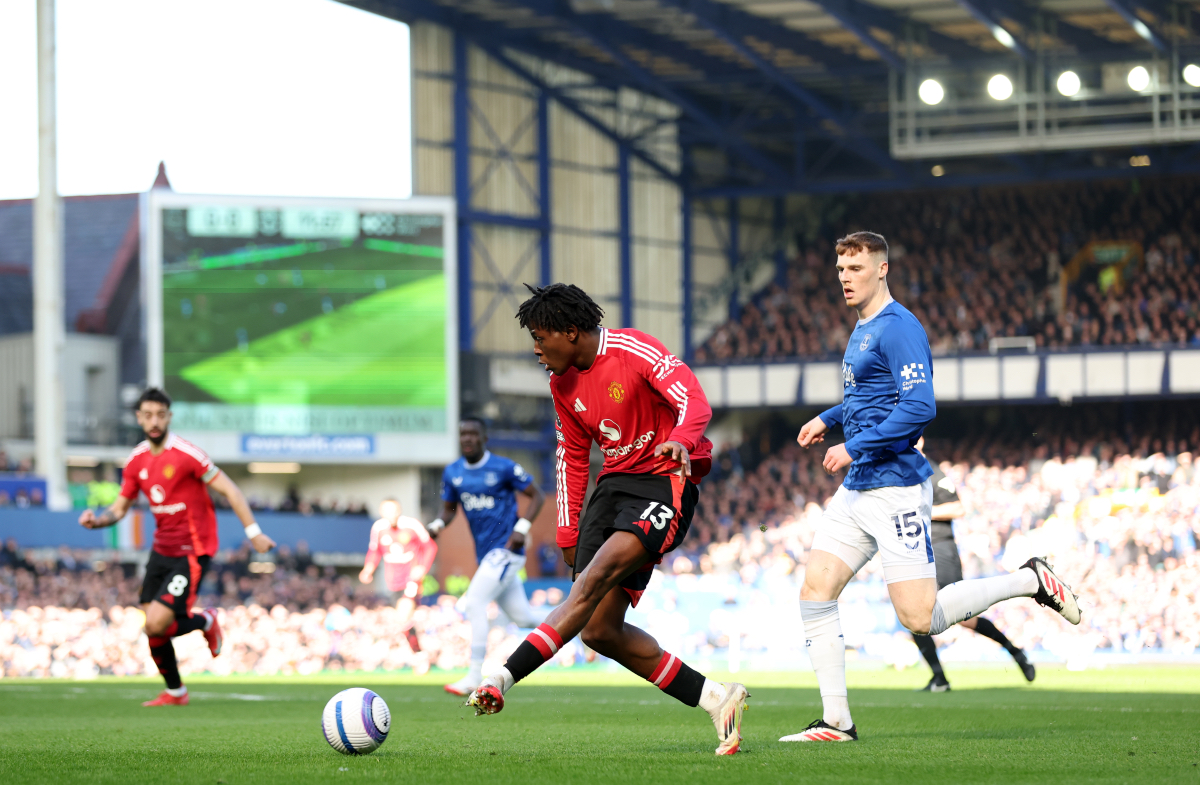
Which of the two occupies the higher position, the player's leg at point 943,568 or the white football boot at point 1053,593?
the white football boot at point 1053,593

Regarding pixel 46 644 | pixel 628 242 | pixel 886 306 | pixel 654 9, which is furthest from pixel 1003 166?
pixel 886 306

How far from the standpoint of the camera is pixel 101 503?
32.5 metres

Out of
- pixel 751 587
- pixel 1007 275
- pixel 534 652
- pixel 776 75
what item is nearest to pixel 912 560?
pixel 534 652

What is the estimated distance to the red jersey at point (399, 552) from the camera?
62.2 feet

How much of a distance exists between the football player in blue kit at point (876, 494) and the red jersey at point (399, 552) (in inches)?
384

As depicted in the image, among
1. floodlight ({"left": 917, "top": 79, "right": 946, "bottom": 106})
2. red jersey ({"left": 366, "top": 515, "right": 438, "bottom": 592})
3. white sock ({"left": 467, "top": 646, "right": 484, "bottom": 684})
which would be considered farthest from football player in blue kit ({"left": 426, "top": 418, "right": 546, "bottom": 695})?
floodlight ({"left": 917, "top": 79, "right": 946, "bottom": 106})

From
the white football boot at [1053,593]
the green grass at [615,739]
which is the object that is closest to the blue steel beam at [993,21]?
the green grass at [615,739]

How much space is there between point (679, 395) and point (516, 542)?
6125 millimetres

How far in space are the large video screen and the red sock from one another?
28.9 metres

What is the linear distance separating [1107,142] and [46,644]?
2243 centimetres

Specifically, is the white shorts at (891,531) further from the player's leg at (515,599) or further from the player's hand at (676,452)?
the player's leg at (515,599)

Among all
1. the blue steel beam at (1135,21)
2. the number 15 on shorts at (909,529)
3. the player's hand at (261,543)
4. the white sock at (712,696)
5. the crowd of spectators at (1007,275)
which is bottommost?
the white sock at (712,696)

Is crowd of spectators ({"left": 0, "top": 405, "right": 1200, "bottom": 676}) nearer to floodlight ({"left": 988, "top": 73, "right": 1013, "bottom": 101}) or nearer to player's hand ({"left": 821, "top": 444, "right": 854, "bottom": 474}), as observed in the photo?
floodlight ({"left": 988, "top": 73, "right": 1013, "bottom": 101})

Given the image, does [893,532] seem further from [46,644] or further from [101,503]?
[101,503]
